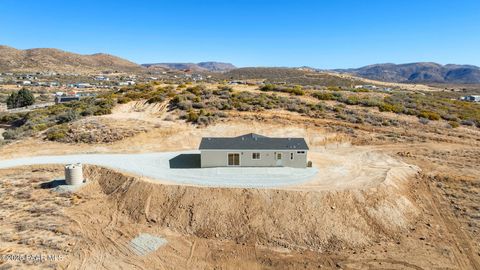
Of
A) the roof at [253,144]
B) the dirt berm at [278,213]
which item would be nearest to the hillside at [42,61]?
the roof at [253,144]

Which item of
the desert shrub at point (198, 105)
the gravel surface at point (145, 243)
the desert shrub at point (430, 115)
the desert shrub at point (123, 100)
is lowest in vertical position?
the gravel surface at point (145, 243)

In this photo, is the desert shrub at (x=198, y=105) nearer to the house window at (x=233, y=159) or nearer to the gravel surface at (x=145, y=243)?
the house window at (x=233, y=159)

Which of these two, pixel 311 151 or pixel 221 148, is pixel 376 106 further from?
pixel 221 148

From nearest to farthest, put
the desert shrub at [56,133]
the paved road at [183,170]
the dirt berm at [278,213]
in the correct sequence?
the dirt berm at [278,213] → the paved road at [183,170] → the desert shrub at [56,133]

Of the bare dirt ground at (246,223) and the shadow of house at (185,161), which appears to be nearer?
the bare dirt ground at (246,223)

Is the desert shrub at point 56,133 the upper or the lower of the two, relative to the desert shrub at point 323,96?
lower

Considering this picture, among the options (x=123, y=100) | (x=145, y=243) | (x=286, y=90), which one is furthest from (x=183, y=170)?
(x=286, y=90)

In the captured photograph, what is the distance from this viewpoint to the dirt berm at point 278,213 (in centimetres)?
1756

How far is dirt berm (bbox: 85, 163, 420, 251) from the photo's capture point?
17.6 meters

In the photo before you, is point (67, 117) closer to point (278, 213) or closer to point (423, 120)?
point (278, 213)

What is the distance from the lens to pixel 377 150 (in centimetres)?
3050

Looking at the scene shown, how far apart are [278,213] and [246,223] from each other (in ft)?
6.79

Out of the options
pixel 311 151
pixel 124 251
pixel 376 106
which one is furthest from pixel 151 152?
pixel 376 106

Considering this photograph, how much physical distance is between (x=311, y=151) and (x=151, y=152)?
15708mm
